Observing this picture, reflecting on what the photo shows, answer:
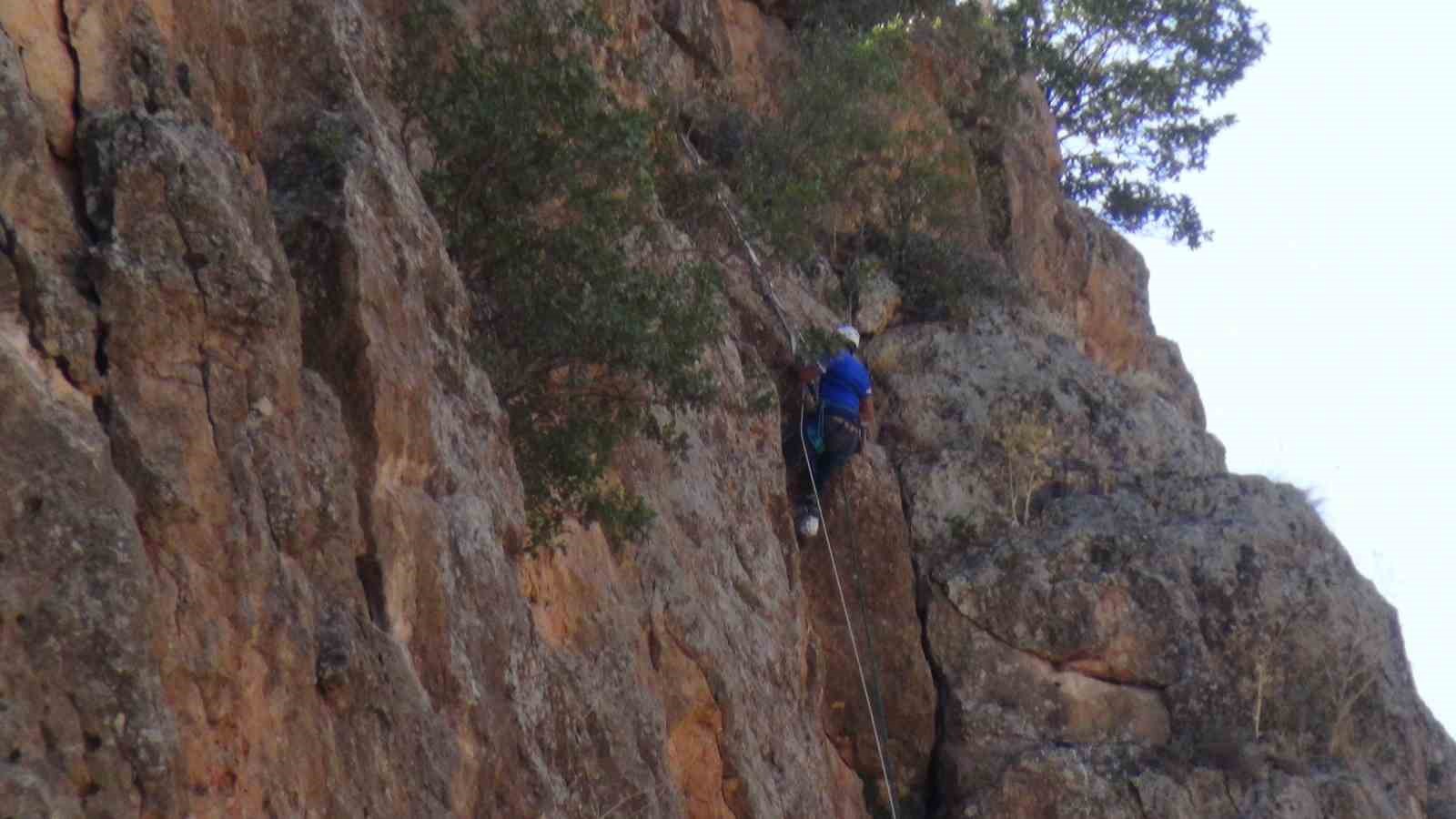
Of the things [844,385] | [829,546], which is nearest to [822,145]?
[844,385]

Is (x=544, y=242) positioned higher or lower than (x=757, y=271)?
lower

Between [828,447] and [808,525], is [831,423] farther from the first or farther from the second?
[808,525]

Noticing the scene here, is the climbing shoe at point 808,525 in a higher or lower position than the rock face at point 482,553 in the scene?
higher

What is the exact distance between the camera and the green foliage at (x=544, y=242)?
457 inches

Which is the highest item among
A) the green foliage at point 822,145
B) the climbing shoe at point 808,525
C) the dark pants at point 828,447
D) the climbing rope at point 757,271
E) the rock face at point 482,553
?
the green foliage at point 822,145

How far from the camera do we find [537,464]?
11570 millimetres

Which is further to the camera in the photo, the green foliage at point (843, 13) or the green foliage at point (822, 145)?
the green foliage at point (843, 13)

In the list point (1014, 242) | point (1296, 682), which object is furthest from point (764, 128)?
point (1296, 682)

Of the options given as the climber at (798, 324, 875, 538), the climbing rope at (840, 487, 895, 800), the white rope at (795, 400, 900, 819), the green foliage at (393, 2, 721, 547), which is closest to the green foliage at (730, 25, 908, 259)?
the climber at (798, 324, 875, 538)

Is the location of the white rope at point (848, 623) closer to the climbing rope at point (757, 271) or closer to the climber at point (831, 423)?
the climber at point (831, 423)

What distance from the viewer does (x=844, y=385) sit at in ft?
51.2

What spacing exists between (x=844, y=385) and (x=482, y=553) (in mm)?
6650

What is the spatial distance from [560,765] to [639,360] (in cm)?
279

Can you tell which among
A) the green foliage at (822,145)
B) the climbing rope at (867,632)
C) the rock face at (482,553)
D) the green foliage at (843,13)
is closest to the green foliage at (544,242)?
the rock face at (482,553)
